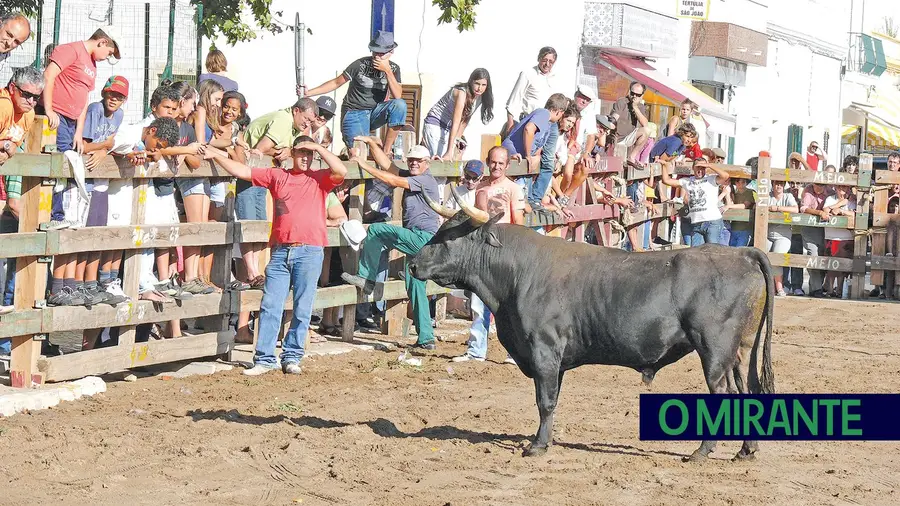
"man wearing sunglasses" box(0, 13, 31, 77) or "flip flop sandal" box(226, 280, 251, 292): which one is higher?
"man wearing sunglasses" box(0, 13, 31, 77)

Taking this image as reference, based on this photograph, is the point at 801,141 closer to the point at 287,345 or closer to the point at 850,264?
the point at 850,264

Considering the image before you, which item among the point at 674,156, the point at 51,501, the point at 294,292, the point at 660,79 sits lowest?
the point at 51,501

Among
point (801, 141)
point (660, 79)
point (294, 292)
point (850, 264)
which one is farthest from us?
point (801, 141)

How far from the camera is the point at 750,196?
2089 centimetres

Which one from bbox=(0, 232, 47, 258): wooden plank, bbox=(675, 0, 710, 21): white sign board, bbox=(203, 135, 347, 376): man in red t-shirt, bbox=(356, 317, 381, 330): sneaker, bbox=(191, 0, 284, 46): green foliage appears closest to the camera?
bbox=(0, 232, 47, 258): wooden plank

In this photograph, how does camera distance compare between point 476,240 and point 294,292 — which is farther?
point 294,292

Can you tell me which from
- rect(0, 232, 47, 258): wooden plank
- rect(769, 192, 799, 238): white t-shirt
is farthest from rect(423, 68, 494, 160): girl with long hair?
rect(769, 192, 799, 238): white t-shirt

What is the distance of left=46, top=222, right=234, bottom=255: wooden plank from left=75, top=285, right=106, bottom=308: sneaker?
Result: 12.2 inches

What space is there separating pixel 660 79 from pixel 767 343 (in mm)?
26308

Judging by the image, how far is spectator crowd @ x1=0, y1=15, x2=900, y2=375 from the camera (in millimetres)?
10367

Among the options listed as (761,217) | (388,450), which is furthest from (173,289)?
(761,217)

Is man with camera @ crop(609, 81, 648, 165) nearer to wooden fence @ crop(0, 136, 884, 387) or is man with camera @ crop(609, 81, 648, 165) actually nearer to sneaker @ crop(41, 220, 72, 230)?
wooden fence @ crop(0, 136, 884, 387)

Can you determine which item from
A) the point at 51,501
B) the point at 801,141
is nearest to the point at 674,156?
the point at 51,501

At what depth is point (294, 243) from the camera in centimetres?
1153
